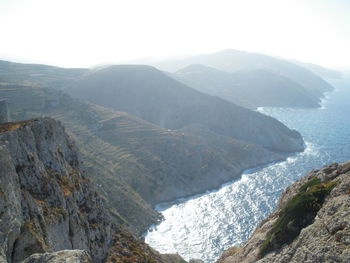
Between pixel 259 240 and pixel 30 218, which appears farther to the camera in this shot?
pixel 259 240

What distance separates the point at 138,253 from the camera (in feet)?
161

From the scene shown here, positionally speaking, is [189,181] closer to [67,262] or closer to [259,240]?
[259,240]

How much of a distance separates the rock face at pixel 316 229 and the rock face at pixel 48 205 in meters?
16.9

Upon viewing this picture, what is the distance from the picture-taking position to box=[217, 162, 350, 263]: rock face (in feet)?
71.9

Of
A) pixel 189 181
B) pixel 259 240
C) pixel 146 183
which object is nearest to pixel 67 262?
pixel 259 240

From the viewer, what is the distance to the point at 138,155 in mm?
151500

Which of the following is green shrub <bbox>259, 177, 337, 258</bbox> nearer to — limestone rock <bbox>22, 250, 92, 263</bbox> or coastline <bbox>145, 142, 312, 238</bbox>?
limestone rock <bbox>22, 250, 92, 263</bbox>

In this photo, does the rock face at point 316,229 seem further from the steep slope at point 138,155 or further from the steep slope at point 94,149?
the steep slope at point 138,155

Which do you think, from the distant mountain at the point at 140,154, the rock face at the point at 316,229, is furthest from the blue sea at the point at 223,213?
the rock face at the point at 316,229

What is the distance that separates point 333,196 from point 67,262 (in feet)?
78.4

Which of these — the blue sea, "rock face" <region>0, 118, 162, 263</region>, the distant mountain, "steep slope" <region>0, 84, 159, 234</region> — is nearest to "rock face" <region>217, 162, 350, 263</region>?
"rock face" <region>0, 118, 162, 263</region>

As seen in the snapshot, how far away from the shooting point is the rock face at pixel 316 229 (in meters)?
21.9

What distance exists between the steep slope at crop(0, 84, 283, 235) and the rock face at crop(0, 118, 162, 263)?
45209 millimetres

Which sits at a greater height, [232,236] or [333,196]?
[333,196]
